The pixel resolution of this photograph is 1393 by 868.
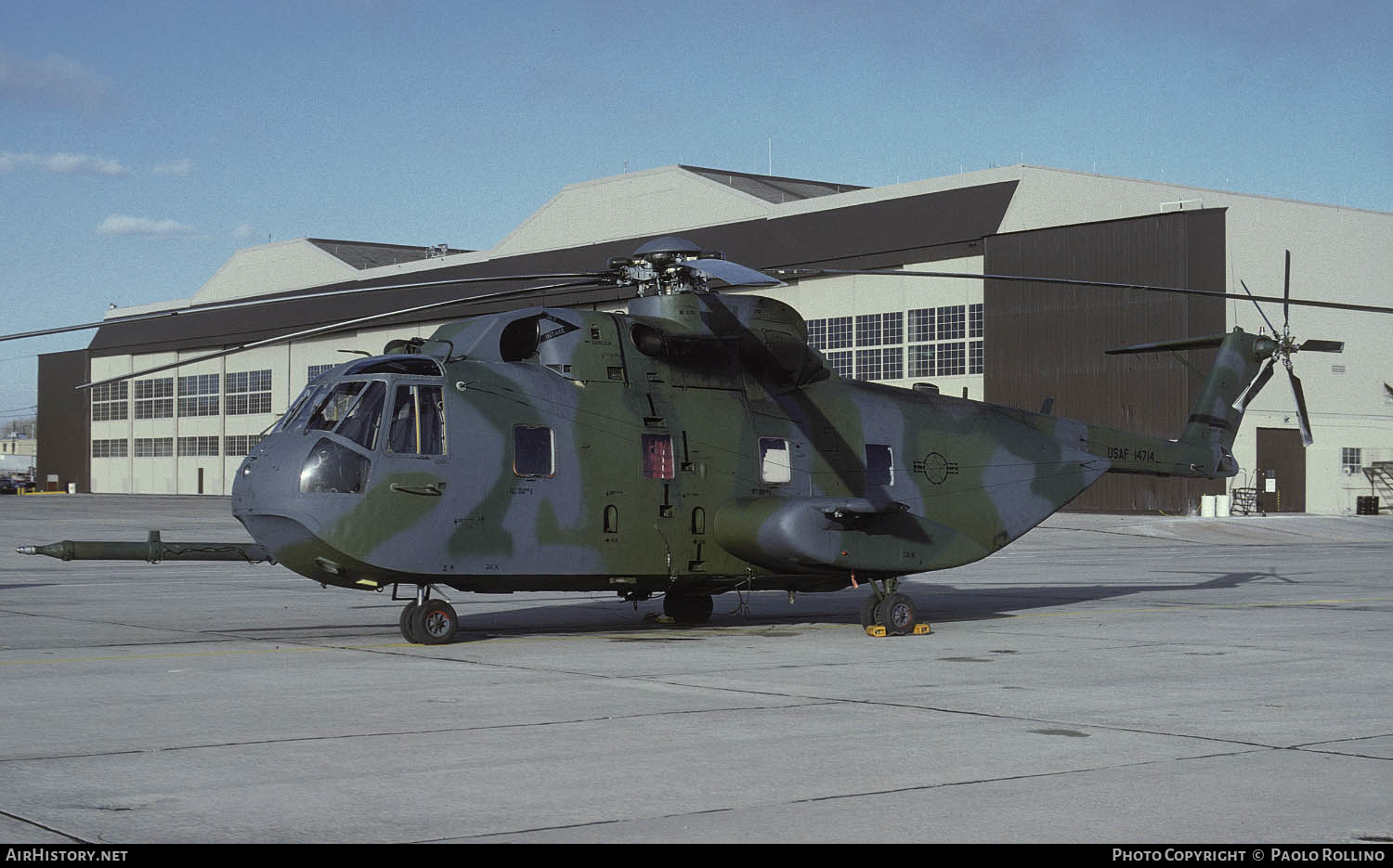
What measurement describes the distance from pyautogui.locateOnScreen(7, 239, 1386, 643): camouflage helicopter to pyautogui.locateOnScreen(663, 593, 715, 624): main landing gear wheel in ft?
0.09

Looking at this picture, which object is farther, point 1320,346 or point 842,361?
point 842,361

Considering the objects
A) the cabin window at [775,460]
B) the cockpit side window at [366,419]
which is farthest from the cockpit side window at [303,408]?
the cabin window at [775,460]

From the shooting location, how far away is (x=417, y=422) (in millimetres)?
15945

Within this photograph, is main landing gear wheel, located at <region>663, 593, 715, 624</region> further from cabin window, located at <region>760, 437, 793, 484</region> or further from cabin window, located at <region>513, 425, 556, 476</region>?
cabin window, located at <region>513, 425, 556, 476</region>

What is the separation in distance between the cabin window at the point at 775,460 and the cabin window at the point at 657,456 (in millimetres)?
1377

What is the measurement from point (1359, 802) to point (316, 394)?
11.4 meters

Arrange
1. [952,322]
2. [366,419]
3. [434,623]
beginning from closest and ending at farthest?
[366,419] < [434,623] < [952,322]

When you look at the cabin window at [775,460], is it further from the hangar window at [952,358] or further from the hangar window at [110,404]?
the hangar window at [110,404]

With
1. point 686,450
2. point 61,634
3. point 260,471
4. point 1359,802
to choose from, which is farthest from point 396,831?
point 61,634

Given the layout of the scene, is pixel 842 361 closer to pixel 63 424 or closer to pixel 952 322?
pixel 952 322

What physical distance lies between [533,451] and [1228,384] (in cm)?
1254

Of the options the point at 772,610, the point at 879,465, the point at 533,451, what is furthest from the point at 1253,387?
the point at 533,451

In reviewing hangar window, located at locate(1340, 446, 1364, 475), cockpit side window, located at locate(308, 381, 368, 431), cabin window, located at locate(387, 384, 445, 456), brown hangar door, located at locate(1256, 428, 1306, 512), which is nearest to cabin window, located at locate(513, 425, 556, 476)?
cabin window, located at locate(387, 384, 445, 456)

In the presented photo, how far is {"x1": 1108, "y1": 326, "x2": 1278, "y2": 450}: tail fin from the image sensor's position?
23.3m
